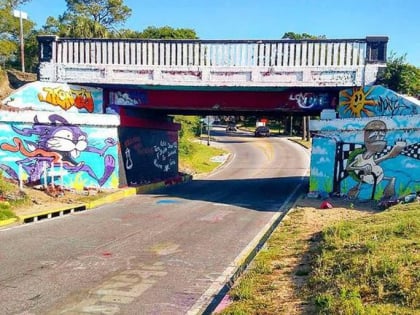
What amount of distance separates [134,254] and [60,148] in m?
10.1

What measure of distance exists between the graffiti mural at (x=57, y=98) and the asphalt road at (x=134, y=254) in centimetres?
443

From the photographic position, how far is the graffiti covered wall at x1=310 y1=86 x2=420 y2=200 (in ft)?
50.3

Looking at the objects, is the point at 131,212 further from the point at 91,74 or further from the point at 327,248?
the point at 327,248

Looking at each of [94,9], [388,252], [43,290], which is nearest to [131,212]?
[43,290]

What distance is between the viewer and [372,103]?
17.0 meters

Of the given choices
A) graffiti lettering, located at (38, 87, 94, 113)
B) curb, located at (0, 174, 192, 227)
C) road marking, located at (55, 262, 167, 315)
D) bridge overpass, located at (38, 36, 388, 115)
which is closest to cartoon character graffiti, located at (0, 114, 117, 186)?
graffiti lettering, located at (38, 87, 94, 113)

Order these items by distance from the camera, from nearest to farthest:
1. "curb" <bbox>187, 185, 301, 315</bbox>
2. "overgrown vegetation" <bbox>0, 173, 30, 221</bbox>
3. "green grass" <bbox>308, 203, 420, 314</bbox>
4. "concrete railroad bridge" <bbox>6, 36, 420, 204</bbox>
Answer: "green grass" <bbox>308, 203, 420, 314</bbox> < "curb" <bbox>187, 185, 301, 315</bbox> < "overgrown vegetation" <bbox>0, 173, 30, 221</bbox> < "concrete railroad bridge" <bbox>6, 36, 420, 204</bbox>

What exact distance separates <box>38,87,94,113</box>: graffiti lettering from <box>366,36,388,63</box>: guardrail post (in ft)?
37.2

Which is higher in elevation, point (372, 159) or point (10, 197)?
point (372, 159)

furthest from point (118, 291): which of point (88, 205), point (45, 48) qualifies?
point (45, 48)

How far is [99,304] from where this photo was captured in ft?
21.7

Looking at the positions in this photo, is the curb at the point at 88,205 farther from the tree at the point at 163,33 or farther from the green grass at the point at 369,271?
the tree at the point at 163,33

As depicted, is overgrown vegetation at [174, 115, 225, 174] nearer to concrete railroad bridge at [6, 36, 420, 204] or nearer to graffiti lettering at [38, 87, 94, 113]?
concrete railroad bridge at [6, 36, 420, 204]

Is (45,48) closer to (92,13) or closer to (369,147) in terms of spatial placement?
(369,147)
